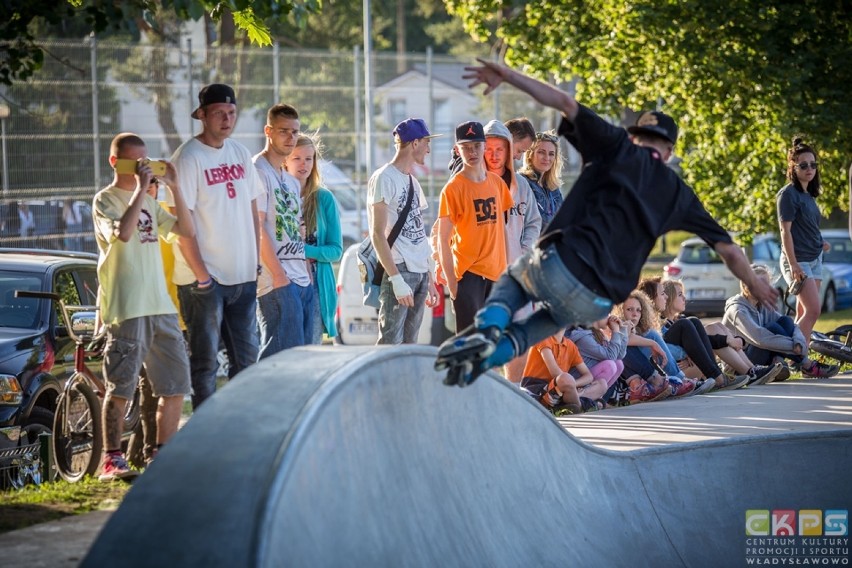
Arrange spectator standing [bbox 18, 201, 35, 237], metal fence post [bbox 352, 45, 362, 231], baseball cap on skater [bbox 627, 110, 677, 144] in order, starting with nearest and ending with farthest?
baseball cap on skater [bbox 627, 110, 677, 144] → spectator standing [bbox 18, 201, 35, 237] → metal fence post [bbox 352, 45, 362, 231]

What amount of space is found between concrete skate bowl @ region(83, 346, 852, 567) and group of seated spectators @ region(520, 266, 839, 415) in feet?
6.17

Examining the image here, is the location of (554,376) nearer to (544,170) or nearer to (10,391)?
(544,170)

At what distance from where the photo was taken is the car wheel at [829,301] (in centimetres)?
2373

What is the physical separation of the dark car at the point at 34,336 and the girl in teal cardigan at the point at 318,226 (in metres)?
2.03

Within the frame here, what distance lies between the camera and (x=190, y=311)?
7.22 m

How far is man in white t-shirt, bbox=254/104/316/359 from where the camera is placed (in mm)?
7871

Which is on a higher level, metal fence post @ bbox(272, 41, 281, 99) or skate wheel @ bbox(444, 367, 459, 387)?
metal fence post @ bbox(272, 41, 281, 99)

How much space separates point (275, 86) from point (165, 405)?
1775 cm

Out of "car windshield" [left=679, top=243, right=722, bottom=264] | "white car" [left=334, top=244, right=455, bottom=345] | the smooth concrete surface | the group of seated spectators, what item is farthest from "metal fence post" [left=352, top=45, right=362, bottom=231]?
the smooth concrete surface

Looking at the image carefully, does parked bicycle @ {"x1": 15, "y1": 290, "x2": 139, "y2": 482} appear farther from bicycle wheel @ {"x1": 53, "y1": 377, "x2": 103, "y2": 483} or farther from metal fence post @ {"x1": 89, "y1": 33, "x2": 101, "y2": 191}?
metal fence post @ {"x1": 89, "y1": 33, "x2": 101, "y2": 191}

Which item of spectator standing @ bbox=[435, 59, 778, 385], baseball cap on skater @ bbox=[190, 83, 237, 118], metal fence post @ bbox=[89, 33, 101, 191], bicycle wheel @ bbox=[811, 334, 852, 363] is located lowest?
bicycle wheel @ bbox=[811, 334, 852, 363]

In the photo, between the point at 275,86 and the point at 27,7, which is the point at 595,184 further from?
the point at 275,86

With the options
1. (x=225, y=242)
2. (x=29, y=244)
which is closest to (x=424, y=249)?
(x=225, y=242)

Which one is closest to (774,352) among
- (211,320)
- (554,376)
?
(554,376)
